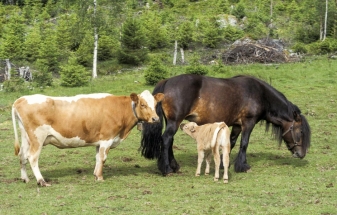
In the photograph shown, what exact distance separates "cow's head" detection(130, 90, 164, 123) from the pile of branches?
22211 millimetres

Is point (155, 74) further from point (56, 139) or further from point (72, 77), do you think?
point (56, 139)

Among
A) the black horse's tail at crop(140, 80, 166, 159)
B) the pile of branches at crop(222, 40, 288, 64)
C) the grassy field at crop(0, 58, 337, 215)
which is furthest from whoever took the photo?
the pile of branches at crop(222, 40, 288, 64)

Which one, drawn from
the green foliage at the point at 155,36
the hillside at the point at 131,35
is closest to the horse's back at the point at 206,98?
the hillside at the point at 131,35

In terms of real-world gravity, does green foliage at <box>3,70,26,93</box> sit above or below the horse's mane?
below

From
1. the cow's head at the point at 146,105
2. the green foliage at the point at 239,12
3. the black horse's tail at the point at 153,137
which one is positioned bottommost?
the black horse's tail at the point at 153,137

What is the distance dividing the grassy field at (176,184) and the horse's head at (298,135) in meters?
0.34

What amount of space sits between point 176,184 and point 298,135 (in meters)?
3.98

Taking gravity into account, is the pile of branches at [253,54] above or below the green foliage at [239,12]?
below

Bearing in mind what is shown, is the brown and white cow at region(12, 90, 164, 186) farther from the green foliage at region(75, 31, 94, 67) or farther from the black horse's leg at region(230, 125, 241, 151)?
the green foliage at region(75, 31, 94, 67)

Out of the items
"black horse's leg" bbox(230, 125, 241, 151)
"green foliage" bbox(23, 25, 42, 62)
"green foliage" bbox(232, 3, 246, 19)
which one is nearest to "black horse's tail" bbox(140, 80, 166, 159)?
"black horse's leg" bbox(230, 125, 241, 151)

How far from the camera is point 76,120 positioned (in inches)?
399

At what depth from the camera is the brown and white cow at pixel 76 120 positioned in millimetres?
9828

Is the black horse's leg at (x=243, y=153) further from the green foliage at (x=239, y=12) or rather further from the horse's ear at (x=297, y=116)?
the green foliage at (x=239, y=12)

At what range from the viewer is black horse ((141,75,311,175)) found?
11008 millimetres
